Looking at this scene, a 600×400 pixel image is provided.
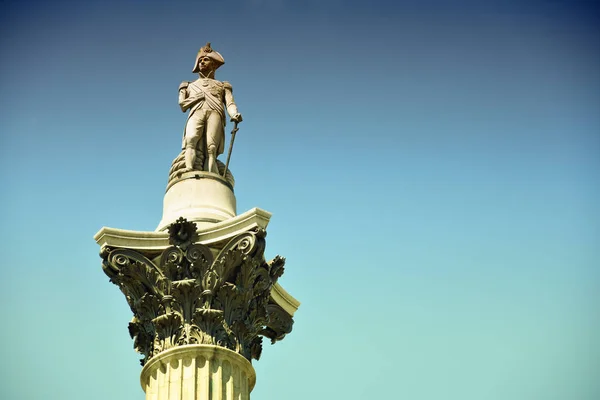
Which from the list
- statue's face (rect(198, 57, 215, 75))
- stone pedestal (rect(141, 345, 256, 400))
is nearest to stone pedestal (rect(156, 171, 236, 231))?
stone pedestal (rect(141, 345, 256, 400))

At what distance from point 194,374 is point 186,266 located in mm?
2473

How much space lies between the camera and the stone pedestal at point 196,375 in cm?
2648

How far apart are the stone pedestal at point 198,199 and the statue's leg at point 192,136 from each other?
378 mm

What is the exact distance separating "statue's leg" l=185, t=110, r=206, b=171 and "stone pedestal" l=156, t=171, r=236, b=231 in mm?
378

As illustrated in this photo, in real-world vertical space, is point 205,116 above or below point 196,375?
above

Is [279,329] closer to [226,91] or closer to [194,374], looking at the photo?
[194,374]

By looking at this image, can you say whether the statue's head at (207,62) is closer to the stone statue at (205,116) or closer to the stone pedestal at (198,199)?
the stone statue at (205,116)

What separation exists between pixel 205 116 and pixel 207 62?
210 cm

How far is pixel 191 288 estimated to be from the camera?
27328 millimetres

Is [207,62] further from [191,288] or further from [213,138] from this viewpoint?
[191,288]

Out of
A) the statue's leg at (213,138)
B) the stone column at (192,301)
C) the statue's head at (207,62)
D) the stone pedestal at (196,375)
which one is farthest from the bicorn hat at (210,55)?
the stone pedestal at (196,375)

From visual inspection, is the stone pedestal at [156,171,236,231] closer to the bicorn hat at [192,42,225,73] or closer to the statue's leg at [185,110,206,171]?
the statue's leg at [185,110,206,171]

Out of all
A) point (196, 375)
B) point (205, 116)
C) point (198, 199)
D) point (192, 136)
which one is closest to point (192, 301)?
point (196, 375)

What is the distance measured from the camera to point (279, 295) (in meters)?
29.8
